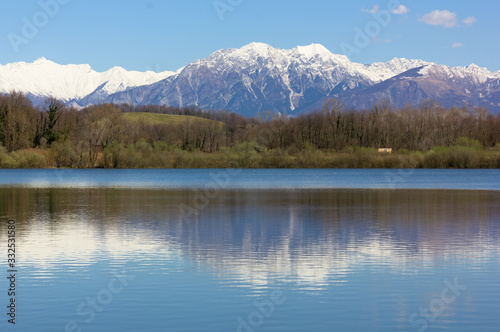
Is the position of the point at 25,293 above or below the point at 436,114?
below

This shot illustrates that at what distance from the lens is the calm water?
1672 centimetres

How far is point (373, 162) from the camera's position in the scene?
488ft

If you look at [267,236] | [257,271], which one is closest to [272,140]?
[267,236]

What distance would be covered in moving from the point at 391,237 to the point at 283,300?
1469 centimetres

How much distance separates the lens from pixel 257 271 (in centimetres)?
2278

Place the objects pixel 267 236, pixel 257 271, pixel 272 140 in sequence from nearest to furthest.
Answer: pixel 257 271 → pixel 267 236 → pixel 272 140

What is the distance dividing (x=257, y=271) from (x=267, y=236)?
9557 millimetres

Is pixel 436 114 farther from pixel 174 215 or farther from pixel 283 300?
pixel 283 300

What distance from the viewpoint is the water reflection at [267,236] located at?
941 inches

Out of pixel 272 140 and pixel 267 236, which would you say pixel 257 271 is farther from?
pixel 272 140

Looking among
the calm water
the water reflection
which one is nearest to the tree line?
the water reflection

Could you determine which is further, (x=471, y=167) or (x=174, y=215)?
(x=471, y=167)

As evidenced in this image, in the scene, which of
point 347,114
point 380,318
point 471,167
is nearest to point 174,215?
point 380,318

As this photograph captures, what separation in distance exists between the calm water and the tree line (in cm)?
10155
